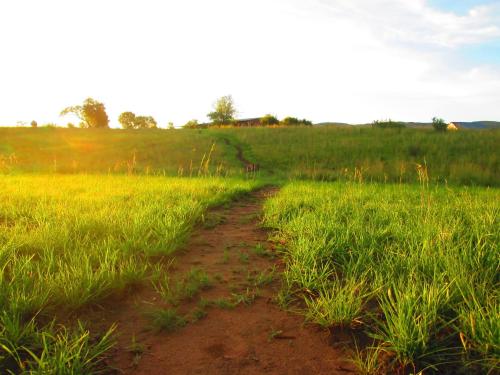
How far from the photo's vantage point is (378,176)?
1478 centimetres

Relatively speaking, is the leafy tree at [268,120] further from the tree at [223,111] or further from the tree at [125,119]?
the tree at [125,119]

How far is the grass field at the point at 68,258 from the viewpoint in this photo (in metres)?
2.21

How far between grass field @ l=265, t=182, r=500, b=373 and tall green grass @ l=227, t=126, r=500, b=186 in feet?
33.6

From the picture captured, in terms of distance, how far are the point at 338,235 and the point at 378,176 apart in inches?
457

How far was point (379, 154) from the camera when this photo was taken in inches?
857

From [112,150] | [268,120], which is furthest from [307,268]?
[268,120]

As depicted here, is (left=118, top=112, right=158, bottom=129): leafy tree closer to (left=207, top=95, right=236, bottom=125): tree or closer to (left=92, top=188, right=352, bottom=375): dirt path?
(left=207, top=95, right=236, bottom=125): tree

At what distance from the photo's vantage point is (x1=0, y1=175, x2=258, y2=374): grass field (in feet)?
7.25

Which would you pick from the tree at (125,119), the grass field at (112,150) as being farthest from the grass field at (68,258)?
the tree at (125,119)

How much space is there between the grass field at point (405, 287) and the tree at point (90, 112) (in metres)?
75.7

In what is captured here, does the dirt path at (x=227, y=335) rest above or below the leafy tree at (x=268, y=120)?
below

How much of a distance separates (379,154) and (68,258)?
2074 centimetres

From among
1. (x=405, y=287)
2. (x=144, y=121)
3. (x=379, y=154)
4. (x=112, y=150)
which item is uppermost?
(x=144, y=121)

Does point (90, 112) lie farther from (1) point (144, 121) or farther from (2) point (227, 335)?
(2) point (227, 335)
